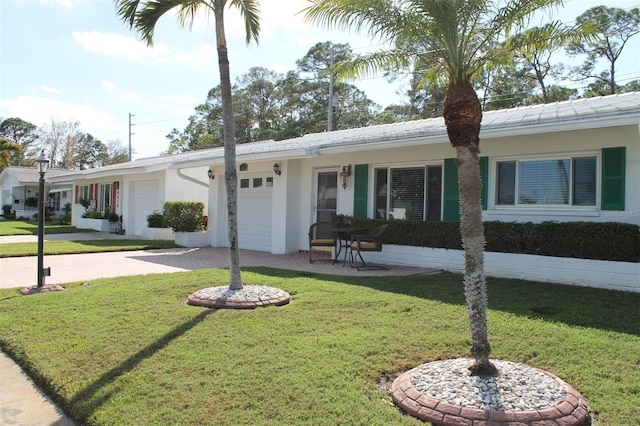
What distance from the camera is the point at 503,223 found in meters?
9.34

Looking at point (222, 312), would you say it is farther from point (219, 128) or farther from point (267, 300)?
point (219, 128)

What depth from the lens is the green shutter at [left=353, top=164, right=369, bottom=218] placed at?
12.2 m

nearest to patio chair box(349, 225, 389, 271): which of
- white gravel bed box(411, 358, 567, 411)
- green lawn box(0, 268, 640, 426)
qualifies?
green lawn box(0, 268, 640, 426)

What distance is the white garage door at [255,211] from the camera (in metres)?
14.8

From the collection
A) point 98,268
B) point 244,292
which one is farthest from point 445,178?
point 98,268

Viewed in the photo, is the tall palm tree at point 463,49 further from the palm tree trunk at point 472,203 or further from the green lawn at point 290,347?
the green lawn at point 290,347

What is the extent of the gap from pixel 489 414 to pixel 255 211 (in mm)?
12420

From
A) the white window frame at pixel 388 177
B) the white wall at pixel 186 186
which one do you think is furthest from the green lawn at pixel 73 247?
the white window frame at pixel 388 177

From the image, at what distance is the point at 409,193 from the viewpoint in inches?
457

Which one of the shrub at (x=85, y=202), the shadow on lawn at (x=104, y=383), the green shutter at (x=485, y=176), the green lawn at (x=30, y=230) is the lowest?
the shadow on lawn at (x=104, y=383)

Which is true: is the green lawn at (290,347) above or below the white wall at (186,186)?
below

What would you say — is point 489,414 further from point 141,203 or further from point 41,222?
point 141,203

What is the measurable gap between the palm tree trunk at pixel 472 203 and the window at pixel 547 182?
6.16 meters

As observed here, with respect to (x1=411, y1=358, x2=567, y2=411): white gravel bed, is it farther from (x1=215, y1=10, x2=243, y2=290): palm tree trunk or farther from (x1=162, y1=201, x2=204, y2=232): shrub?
(x1=162, y1=201, x2=204, y2=232): shrub
